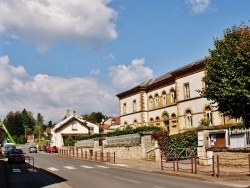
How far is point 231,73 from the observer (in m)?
26.6

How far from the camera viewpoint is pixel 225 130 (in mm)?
27766

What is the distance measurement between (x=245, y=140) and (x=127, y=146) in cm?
1958

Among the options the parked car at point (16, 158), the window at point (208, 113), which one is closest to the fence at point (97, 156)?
the parked car at point (16, 158)

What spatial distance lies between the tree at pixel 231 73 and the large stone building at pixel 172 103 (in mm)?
13239

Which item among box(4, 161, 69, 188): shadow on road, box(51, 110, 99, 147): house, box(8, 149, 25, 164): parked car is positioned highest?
box(51, 110, 99, 147): house

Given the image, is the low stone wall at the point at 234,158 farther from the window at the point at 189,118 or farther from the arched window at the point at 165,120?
the arched window at the point at 165,120

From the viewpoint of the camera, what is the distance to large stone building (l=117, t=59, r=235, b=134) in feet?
149

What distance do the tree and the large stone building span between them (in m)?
13.2

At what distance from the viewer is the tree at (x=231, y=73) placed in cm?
2588

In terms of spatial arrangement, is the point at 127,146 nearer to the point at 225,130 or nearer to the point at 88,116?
the point at 225,130

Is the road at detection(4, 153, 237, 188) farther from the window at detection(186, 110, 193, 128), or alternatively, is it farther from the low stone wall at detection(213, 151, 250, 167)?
the window at detection(186, 110, 193, 128)

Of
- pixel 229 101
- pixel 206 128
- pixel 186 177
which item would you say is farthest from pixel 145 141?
pixel 186 177

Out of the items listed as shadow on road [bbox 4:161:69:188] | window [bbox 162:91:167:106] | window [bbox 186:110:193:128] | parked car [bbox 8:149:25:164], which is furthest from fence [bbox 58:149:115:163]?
shadow on road [bbox 4:161:69:188]

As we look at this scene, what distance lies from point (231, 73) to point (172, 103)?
26.8 meters
